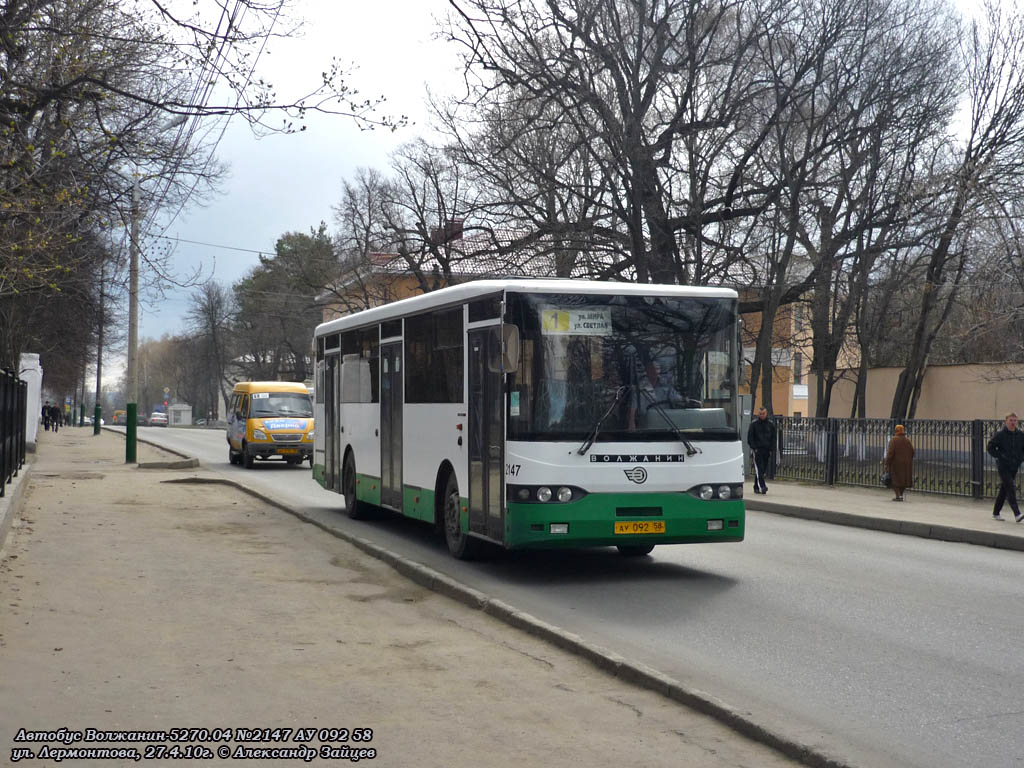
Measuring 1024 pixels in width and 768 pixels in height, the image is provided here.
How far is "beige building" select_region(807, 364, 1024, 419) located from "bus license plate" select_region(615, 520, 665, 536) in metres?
24.6

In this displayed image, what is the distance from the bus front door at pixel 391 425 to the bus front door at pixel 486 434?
9.14 feet

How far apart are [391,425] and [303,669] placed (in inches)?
316

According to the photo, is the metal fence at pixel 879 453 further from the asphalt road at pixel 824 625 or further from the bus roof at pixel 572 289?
the bus roof at pixel 572 289

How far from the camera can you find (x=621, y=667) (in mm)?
7086

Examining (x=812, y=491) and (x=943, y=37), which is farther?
(x=943, y=37)

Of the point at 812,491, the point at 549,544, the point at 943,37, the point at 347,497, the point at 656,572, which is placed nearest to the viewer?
the point at 549,544

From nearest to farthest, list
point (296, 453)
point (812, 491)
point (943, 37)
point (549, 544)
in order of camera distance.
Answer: point (549, 544), point (812, 491), point (943, 37), point (296, 453)

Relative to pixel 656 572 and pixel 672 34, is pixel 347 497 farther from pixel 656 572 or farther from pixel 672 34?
pixel 672 34

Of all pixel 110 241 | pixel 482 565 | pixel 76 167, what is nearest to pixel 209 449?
pixel 110 241

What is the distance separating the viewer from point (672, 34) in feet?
96.5

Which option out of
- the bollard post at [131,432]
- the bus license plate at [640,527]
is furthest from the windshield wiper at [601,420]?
the bollard post at [131,432]

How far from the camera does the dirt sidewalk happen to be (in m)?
5.71

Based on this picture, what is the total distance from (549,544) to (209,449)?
3577cm

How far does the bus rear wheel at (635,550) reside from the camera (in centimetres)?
1325
